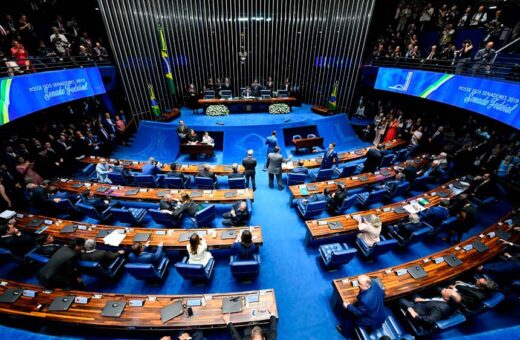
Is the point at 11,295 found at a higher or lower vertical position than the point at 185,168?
higher

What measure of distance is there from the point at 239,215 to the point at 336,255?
2.48m

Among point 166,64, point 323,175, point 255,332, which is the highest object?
point 166,64

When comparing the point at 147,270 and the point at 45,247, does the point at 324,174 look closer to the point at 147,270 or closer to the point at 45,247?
the point at 147,270

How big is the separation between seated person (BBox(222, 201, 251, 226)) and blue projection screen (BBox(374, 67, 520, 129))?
8.04m

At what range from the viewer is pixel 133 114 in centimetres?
1205

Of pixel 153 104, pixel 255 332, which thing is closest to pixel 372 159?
pixel 255 332

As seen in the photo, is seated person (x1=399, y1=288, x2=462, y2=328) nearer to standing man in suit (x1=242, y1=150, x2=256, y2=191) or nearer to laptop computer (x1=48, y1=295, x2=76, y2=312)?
standing man in suit (x1=242, y1=150, x2=256, y2=191)

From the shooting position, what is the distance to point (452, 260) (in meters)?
4.70

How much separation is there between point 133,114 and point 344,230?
11.7 meters

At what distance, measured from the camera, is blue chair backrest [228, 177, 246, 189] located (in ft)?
24.8

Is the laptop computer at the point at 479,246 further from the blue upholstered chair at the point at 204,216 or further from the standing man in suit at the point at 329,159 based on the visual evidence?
the blue upholstered chair at the point at 204,216

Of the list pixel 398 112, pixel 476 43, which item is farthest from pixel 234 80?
pixel 476 43

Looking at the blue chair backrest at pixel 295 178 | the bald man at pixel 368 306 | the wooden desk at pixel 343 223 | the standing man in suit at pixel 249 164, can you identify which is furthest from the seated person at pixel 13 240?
the blue chair backrest at pixel 295 178

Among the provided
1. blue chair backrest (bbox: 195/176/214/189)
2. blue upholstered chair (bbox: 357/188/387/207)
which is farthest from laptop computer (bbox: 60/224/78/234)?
blue upholstered chair (bbox: 357/188/387/207)
